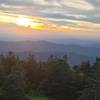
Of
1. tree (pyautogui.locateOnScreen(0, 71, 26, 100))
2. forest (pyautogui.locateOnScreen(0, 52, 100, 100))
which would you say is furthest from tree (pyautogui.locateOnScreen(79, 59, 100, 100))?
tree (pyautogui.locateOnScreen(0, 71, 26, 100))

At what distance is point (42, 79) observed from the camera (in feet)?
243

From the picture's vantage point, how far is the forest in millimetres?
59438

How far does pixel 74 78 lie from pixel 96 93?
20459mm

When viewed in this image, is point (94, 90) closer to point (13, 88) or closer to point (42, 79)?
point (13, 88)

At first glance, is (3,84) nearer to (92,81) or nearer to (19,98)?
(19,98)

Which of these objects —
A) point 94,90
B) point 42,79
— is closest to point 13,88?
point 94,90

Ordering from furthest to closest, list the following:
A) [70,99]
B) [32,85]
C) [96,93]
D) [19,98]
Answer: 1. [32,85]
2. [70,99]
3. [19,98]
4. [96,93]

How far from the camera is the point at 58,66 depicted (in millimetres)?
69375

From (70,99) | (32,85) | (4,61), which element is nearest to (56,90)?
(70,99)

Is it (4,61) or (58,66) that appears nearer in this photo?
Answer: (58,66)

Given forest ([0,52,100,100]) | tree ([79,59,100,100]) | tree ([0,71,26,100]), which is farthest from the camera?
forest ([0,52,100,100])

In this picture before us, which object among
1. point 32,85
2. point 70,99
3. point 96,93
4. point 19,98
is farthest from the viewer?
point 32,85

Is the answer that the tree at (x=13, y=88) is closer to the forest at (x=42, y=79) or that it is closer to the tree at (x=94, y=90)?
the forest at (x=42, y=79)

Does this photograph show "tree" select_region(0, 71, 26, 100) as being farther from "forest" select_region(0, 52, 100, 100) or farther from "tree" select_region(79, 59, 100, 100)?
"tree" select_region(79, 59, 100, 100)
